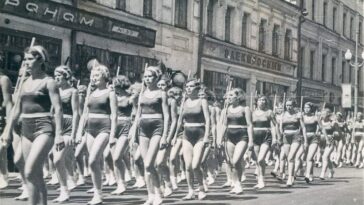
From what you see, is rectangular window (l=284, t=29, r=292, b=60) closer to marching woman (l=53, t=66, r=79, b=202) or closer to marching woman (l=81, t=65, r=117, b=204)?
marching woman (l=53, t=66, r=79, b=202)

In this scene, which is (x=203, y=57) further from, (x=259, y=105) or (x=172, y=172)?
(x=172, y=172)

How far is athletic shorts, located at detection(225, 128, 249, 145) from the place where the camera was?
1209 cm

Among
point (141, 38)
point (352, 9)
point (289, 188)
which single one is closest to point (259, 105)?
point (289, 188)

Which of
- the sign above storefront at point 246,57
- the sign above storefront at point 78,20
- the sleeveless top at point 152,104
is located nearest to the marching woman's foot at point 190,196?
the sleeveless top at point 152,104

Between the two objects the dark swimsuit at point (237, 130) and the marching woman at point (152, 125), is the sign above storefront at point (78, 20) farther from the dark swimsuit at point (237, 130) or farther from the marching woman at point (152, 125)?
the marching woman at point (152, 125)

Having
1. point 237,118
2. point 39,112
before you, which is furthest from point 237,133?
point 39,112

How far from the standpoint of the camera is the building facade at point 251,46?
87.5ft

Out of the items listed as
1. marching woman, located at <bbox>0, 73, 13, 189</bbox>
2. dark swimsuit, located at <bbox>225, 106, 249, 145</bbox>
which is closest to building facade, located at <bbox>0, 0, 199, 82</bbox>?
marching woman, located at <bbox>0, 73, 13, 189</bbox>

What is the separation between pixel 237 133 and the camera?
12102 mm

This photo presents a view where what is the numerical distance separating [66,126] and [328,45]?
31.2 metres

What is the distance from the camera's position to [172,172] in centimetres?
1259

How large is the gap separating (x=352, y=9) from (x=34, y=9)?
3094 cm

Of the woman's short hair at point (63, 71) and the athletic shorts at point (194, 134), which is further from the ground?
the woman's short hair at point (63, 71)

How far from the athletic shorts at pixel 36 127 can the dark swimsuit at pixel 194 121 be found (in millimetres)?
3730
